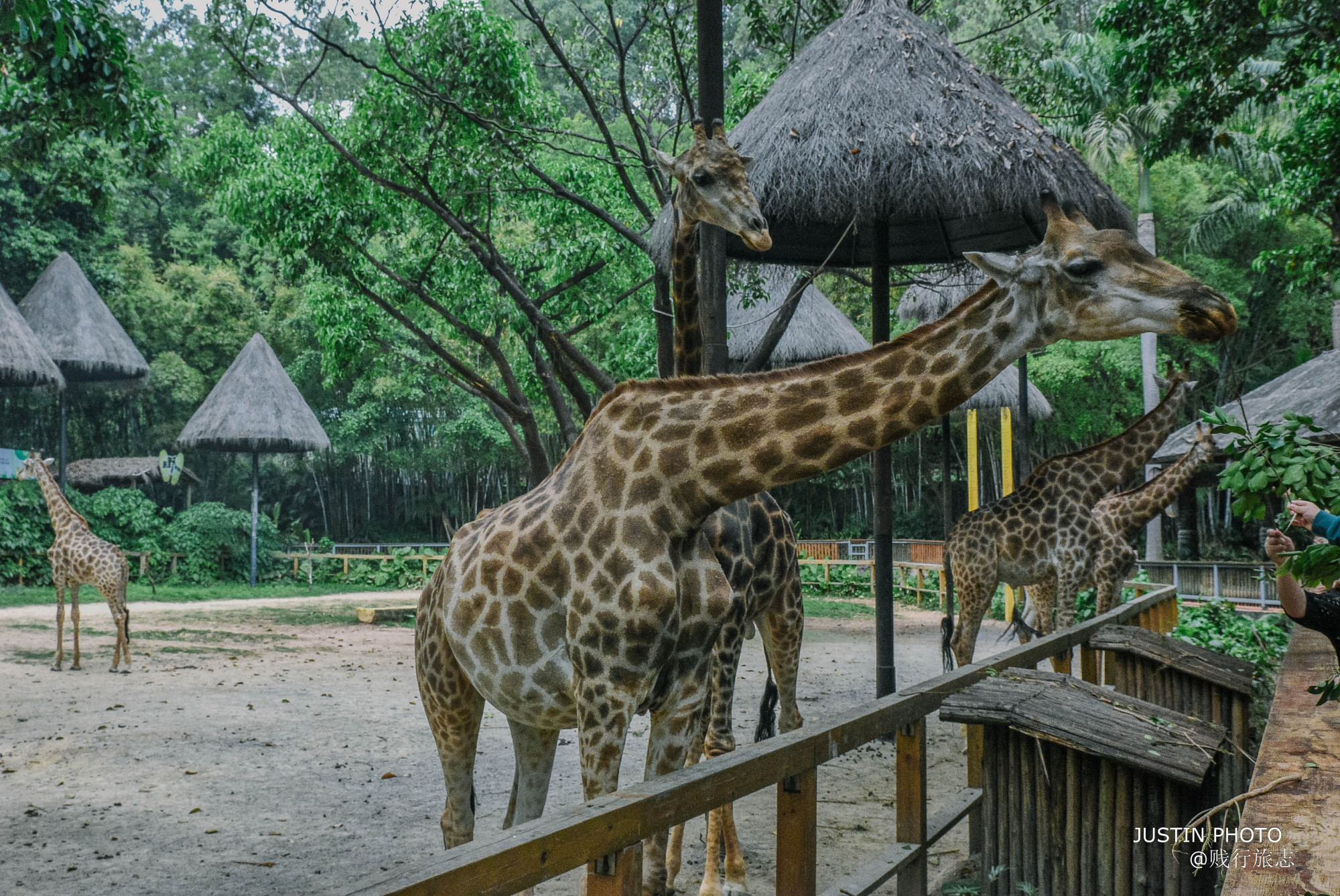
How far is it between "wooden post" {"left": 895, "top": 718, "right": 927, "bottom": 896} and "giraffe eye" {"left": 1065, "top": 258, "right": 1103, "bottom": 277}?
63.8 inches

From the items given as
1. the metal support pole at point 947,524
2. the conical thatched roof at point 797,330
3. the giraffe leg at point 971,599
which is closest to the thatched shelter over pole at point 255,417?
the conical thatched roof at point 797,330

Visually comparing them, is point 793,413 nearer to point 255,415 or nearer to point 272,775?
point 272,775

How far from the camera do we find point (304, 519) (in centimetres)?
3095

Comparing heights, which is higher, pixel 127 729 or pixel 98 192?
pixel 98 192

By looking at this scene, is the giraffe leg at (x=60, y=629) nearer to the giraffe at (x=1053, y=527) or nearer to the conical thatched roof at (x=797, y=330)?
the conical thatched roof at (x=797, y=330)

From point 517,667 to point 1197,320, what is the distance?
83.4 inches

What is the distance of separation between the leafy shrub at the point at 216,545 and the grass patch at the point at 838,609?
1317 centimetres

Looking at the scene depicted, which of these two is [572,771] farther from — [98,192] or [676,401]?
[98,192]

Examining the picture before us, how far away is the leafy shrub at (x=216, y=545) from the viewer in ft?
74.5

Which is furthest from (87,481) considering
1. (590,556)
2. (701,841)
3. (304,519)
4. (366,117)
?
(590,556)

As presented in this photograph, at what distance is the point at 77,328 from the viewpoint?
22484 millimetres

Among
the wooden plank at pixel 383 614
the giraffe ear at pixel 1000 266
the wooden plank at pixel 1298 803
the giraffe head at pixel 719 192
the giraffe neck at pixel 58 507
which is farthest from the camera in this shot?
the wooden plank at pixel 383 614

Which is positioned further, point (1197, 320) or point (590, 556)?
point (590, 556)

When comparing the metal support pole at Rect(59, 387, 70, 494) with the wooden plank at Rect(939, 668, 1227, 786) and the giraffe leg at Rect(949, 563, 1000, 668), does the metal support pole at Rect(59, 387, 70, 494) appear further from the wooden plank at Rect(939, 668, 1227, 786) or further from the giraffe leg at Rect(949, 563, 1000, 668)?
Result: the wooden plank at Rect(939, 668, 1227, 786)
